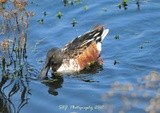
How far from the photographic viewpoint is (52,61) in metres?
12.2

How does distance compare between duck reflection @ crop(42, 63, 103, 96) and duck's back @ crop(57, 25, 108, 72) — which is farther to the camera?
duck's back @ crop(57, 25, 108, 72)

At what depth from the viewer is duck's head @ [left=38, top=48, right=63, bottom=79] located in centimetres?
1178

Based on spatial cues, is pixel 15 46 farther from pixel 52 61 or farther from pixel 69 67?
pixel 69 67

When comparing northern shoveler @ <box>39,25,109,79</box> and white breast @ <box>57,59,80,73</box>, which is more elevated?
northern shoveler @ <box>39,25,109,79</box>

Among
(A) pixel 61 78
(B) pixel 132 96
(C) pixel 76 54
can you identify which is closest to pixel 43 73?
(A) pixel 61 78

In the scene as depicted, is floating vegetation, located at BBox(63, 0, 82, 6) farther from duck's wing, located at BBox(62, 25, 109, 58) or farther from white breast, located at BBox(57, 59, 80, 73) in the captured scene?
white breast, located at BBox(57, 59, 80, 73)

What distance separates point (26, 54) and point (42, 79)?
1.18 metres

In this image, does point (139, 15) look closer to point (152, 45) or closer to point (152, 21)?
point (152, 21)

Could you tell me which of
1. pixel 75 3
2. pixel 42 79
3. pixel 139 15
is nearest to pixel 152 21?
pixel 139 15

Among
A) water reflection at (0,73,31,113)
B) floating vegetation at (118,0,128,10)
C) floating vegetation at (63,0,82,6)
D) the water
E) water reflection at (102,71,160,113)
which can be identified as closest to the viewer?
water reflection at (102,71,160,113)

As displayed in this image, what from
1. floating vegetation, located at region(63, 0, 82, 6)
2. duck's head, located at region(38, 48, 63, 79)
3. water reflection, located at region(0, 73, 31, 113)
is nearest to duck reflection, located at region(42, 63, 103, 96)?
duck's head, located at region(38, 48, 63, 79)

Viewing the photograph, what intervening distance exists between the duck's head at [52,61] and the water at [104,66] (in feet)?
0.76

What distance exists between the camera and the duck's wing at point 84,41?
1251 centimetres

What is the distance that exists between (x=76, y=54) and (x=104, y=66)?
665mm
